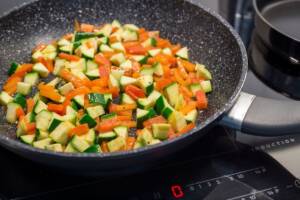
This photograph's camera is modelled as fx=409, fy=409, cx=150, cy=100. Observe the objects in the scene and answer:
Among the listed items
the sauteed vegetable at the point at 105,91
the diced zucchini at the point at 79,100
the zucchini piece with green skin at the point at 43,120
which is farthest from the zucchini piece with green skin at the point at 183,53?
the zucchini piece with green skin at the point at 43,120

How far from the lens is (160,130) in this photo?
0.97m

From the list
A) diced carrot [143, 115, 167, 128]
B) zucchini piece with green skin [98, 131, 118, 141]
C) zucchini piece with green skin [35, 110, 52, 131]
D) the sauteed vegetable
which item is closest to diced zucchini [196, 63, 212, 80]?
the sauteed vegetable

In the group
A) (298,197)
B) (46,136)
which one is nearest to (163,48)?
(46,136)

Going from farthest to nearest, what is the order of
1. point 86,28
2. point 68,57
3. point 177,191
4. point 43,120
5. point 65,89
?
point 86,28 → point 68,57 → point 65,89 → point 43,120 → point 177,191

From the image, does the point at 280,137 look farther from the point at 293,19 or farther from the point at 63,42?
the point at 63,42

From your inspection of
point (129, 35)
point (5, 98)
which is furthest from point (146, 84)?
point (5, 98)

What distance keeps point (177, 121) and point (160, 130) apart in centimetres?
6

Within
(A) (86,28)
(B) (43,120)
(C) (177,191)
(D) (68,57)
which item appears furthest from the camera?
(A) (86,28)

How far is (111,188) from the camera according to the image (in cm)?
90

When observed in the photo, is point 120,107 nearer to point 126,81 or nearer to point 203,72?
point 126,81

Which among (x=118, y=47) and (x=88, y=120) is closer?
(x=88, y=120)

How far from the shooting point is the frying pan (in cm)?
82

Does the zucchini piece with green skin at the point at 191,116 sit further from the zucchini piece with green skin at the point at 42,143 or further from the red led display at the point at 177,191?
the zucchini piece with green skin at the point at 42,143

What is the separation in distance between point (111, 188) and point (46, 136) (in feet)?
0.71
